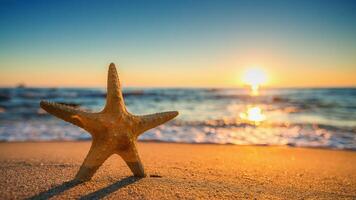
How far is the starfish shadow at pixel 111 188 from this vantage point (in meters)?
2.90

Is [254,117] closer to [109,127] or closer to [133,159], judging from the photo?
[133,159]

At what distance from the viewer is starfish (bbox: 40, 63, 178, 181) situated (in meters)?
3.09

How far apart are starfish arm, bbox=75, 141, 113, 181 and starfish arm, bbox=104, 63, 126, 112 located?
15.9 inches

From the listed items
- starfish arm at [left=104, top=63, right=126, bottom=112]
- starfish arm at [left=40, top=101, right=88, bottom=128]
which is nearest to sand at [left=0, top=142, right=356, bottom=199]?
starfish arm at [left=40, top=101, right=88, bottom=128]

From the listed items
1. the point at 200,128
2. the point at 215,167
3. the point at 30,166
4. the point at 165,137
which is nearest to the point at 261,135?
the point at 200,128

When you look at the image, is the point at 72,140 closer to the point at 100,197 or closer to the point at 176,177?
the point at 176,177

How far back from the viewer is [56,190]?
9.91 ft

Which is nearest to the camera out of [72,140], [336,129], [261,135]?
[72,140]

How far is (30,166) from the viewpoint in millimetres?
4047

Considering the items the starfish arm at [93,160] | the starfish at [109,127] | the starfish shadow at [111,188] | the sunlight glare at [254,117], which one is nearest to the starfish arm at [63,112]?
the starfish at [109,127]

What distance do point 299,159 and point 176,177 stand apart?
109 inches

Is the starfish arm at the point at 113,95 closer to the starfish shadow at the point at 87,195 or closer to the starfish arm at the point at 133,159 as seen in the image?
the starfish arm at the point at 133,159

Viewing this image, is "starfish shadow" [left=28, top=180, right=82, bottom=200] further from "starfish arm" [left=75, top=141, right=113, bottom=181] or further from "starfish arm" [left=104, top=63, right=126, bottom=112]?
"starfish arm" [left=104, top=63, right=126, bottom=112]

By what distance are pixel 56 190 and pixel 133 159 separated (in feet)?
2.68
